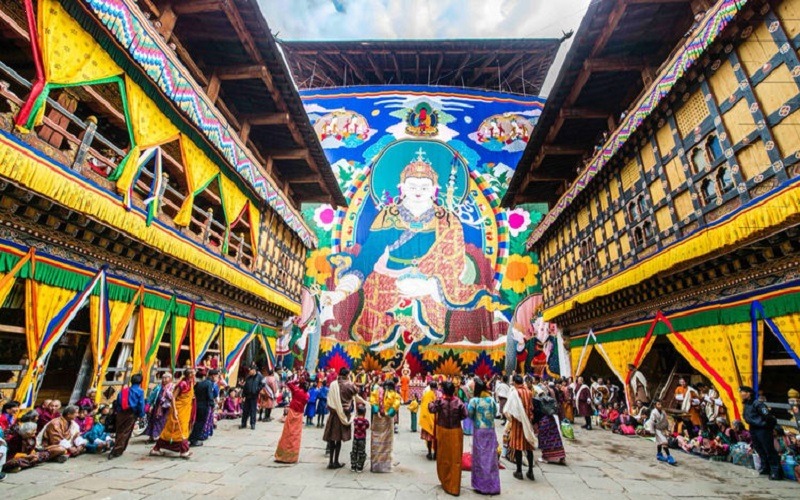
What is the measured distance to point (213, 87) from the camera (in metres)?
9.45

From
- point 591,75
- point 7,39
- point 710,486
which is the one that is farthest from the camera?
point 591,75

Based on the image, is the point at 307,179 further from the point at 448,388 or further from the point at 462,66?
the point at 462,66

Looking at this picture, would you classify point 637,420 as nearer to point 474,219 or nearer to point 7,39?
point 474,219

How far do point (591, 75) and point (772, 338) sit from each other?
24.6 feet

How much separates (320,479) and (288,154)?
1092 centimetres

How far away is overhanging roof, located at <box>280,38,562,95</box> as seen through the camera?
20.7 m

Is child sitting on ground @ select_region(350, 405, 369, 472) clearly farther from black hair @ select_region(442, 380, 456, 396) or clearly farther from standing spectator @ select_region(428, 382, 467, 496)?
black hair @ select_region(442, 380, 456, 396)

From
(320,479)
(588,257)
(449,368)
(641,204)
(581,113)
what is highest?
(581,113)

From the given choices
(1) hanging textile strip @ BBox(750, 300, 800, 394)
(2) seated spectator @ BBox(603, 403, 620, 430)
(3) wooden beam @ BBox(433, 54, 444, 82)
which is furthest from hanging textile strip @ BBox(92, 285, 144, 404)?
(3) wooden beam @ BBox(433, 54, 444, 82)

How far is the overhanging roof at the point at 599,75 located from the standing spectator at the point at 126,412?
37.5 ft

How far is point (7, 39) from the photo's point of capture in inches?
223

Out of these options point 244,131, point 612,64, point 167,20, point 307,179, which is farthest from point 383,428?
point 307,179

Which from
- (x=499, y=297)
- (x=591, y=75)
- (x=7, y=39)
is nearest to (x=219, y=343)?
(x=7, y=39)

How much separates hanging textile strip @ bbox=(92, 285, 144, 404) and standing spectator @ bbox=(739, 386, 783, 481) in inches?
403
